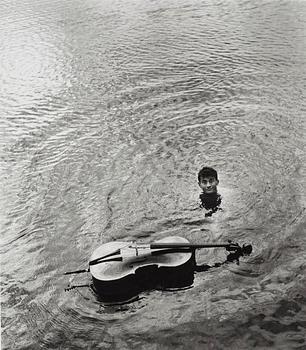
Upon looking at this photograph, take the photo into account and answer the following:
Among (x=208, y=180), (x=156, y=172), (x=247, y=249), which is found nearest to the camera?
(x=247, y=249)

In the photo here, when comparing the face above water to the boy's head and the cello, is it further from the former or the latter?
the cello

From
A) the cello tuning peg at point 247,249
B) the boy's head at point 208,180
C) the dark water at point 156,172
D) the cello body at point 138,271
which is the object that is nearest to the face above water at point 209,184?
the boy's head at point 208,180

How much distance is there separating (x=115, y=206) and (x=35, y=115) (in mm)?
3737

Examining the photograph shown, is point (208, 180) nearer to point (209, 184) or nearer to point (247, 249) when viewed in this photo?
point (209, 184)

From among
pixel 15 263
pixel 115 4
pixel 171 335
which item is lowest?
pixel 171 335

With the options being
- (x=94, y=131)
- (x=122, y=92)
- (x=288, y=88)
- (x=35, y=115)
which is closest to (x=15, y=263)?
(x=94, y=131)

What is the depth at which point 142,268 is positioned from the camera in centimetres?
463

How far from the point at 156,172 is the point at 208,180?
1074 mm

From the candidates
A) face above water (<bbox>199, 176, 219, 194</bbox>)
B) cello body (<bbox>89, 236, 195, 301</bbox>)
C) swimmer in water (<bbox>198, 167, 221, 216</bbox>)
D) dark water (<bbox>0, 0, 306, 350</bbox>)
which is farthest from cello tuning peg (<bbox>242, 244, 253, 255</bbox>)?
face above water (<bbox>199, 176, 219, 194</bbox>)

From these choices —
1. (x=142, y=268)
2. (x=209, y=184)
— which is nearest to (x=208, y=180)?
(x=209, y=184)

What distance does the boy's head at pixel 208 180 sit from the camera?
6.02 meters

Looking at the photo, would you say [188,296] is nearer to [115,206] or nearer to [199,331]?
[199,331]

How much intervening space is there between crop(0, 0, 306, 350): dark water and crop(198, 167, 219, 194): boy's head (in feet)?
0.75

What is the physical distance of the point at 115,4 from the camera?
1670 centimetres
